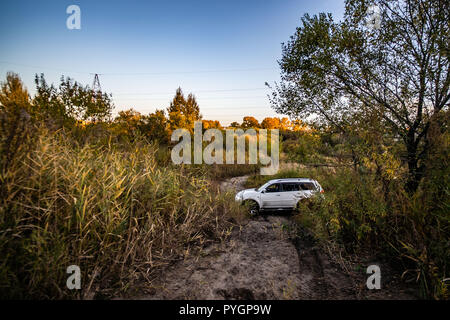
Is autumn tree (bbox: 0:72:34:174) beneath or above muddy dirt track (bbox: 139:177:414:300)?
above

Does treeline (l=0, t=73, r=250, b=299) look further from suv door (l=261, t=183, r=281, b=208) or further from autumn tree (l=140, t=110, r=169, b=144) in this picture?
autumn tree (l=140, t=110, r=169, b=144)

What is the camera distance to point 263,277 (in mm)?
3094

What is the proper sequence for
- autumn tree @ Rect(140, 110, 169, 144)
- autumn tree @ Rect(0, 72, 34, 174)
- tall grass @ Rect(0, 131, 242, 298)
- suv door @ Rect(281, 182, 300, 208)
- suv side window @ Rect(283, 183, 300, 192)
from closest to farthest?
tall grass @ Rect(0, 131, 242, 298) < autumn tree @ Rect(0, 72, 34, 174) < suv door @ Rect(281, 182, 300, 208) < suv side window @ Rect(283, 183, 300, 192) < autumn tree @ Rect(140, 110, 169, 144)

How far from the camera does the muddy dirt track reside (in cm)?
268

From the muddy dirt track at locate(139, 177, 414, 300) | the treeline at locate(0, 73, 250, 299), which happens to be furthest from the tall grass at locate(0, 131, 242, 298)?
the muddy dirt track at locate(139, 177, 414, 300)

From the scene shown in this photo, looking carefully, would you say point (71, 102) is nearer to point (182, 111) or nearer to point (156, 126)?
point (156, 126)

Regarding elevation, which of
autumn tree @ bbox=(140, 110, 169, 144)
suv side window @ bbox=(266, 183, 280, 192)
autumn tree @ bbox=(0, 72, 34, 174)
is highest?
autumn tree @ bbox=(140, 110, 169, 144)

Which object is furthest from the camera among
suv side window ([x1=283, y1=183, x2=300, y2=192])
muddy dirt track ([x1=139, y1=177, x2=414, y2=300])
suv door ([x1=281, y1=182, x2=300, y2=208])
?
suv side window ([x1=283, y1=183, x2=300, y2=192])

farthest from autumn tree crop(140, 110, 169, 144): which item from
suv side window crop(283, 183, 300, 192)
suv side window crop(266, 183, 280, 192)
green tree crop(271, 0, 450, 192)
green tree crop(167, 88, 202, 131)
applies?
green tree crop(271, 0, 450, 192)

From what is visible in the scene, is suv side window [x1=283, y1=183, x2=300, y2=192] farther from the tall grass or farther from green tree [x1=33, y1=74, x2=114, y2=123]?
green tree [x1=33, y1=74, x2=114, y2=123]

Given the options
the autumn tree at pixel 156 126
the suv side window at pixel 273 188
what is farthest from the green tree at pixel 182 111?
the suv side window at pixel 273 188

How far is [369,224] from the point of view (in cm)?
366

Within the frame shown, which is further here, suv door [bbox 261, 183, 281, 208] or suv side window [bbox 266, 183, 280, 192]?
suv side window [bbox 266, 183, 280, 192]

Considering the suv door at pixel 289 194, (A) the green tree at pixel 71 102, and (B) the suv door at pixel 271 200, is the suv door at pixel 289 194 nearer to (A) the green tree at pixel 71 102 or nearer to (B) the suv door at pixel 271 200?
(B) the suv door at pixel 271 200
